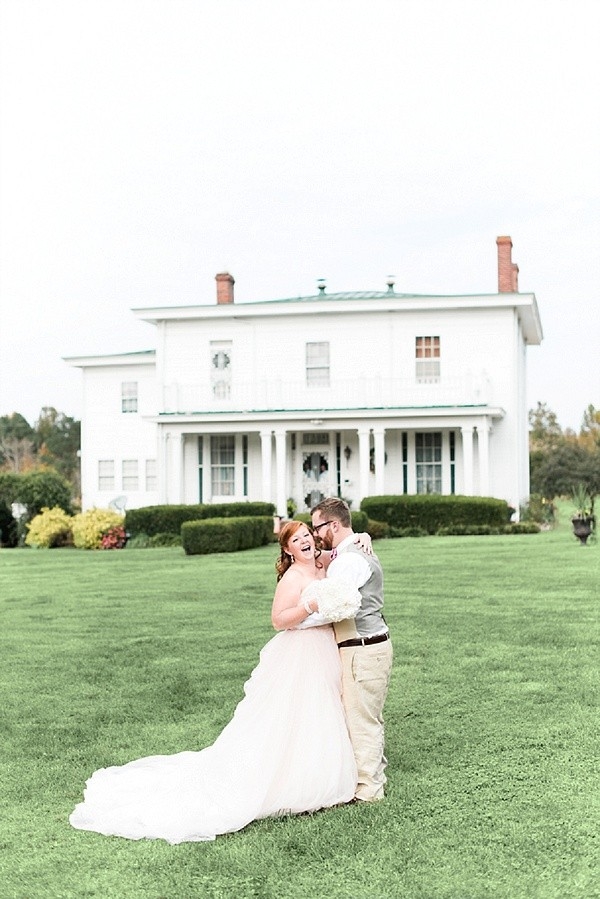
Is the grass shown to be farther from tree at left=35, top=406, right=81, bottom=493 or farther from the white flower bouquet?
tree at left=35, top=406, right=81, bottom=493

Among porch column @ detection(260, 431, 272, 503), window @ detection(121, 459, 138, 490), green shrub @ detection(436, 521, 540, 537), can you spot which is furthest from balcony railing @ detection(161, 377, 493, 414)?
green shrub @ detection(436, 521, 540, 537)

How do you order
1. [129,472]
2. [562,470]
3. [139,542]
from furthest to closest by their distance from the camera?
[562,470], [129,472], [139,542]

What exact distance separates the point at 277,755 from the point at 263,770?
0.11 meters

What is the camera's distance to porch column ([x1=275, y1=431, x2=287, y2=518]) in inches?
1283

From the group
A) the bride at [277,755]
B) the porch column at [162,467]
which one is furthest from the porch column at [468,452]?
the bride at [277,755]

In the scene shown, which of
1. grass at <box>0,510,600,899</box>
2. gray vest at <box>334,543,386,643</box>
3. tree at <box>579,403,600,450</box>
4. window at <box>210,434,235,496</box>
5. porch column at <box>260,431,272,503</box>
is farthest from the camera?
tree at <box>579,403,600,450</box>

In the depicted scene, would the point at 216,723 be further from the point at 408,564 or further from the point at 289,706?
the point at 408,564

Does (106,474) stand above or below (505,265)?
below

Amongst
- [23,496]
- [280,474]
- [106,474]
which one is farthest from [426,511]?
[106,474]

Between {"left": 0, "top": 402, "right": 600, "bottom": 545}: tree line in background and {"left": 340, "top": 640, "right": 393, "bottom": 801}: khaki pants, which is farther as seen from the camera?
{"left": 0, "top": 402, "right": 600, "bottom": 545}: tree line in background

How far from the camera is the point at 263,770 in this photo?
20.2ft

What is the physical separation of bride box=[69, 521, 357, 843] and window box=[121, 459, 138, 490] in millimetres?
31628

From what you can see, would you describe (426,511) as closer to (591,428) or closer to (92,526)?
(92,526)

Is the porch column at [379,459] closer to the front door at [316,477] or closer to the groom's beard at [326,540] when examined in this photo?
the front door at [316,477]
